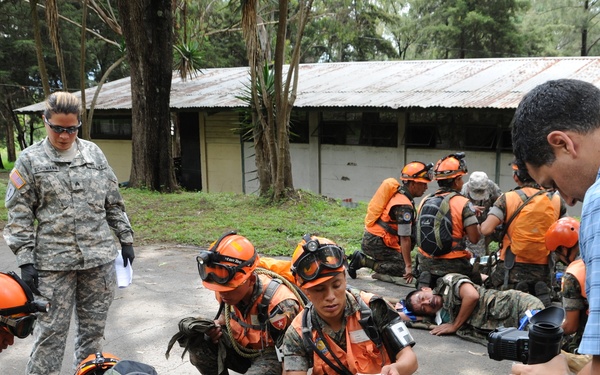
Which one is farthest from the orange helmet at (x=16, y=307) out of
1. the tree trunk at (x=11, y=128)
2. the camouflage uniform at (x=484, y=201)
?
the tree trunk at (x=11, y=128)

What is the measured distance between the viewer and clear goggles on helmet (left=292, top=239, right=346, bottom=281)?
9.05 feet

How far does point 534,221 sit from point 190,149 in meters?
13.7

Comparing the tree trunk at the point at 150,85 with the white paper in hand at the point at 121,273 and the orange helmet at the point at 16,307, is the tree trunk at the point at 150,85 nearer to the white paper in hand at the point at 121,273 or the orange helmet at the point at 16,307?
the white paper in hand at the point at 121,273

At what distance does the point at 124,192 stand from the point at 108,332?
313 inches

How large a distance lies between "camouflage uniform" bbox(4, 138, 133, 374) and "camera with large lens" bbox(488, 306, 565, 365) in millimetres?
2704

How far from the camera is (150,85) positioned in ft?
42.0

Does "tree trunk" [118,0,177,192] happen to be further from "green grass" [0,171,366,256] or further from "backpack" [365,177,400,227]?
"backpack" [365,177,400,227]

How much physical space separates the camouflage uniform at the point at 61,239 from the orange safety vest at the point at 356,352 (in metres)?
1.68

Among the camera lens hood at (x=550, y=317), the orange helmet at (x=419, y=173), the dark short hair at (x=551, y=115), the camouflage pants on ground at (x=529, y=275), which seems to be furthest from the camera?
the orange helmet at (x=419, y=173)

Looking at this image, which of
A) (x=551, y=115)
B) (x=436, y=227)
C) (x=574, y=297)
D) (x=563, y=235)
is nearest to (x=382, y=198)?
(x=436, y=227)

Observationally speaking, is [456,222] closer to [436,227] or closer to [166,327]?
[436,227]

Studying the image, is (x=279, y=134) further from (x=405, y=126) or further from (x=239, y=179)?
(x=239, y=179)

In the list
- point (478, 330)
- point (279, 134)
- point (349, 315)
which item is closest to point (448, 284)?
point (478, 330)

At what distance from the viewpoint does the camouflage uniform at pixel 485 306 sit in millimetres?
4707
